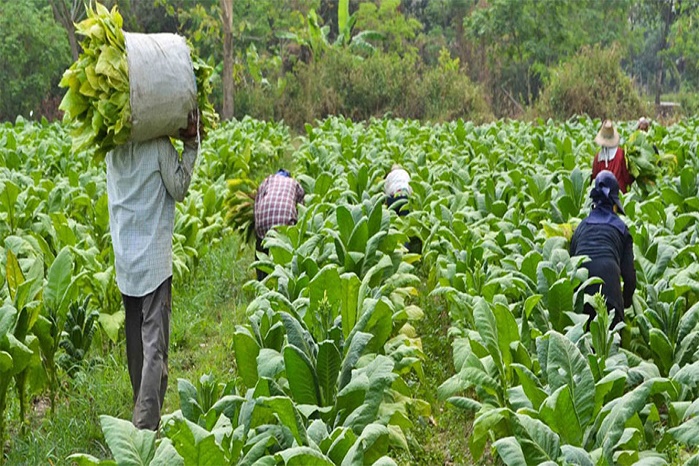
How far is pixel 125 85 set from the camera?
5.40 metres

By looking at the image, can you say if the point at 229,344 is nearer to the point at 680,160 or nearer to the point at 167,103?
the point at 167,103

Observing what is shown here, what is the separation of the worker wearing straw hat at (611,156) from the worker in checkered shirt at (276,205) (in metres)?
3.79

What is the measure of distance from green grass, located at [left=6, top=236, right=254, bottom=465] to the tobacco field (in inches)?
4.0

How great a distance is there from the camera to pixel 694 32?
4775cm

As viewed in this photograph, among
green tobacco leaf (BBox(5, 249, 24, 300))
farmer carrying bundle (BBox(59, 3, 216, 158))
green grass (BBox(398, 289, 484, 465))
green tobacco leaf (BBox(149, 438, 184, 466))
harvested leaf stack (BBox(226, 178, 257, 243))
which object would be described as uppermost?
farmer carrying bundle (BBox(59, 3, 216, 158))

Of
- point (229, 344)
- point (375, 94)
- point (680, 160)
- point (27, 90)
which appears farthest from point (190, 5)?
point (229, 344)

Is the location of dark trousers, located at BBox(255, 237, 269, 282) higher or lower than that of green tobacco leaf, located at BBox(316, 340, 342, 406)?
lower

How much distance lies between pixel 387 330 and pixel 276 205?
133 inches

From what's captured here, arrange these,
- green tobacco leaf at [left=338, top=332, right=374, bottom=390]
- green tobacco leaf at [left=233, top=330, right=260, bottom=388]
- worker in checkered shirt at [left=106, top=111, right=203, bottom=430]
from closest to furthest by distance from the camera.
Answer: green tobacco leaf at [left=338, top=332, right=374, bottom=390] < green tobacco leaf at [left=233, top=330, right=260, bottom=388] < worker in checkered shirt at [left=106, top=111, right=203, bottom=430]

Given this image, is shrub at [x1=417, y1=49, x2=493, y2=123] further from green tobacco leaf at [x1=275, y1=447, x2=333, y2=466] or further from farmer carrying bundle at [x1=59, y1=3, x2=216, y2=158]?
green tobacco leaf at [x1=275, y1=447, x2=333, y2=466]

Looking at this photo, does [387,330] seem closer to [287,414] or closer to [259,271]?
[287,414]

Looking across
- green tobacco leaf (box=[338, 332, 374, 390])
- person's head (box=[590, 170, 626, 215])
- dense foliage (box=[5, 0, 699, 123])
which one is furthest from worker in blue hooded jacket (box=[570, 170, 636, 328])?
dense foliage (box=[5, 0, 699, 123])

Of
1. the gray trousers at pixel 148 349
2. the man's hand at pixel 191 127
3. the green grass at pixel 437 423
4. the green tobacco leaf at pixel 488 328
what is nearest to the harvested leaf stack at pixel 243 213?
the green grass at pixel 437 423

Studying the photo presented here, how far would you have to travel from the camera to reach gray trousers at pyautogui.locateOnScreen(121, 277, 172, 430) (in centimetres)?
534
